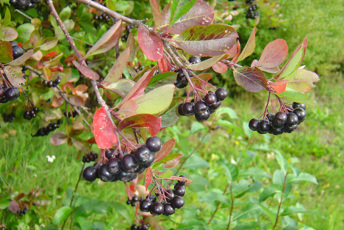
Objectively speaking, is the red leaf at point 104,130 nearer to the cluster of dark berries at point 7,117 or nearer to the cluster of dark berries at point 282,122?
the cluster of dark berries at point 282,122

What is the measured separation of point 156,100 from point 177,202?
386 mm

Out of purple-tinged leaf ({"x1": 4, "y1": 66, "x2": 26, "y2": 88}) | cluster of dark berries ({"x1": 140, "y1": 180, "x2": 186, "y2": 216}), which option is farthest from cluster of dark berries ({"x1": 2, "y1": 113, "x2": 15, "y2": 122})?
cluster of dark berries ({"x1": 140, "y1": 180, "x2": 186, "y2": 216})

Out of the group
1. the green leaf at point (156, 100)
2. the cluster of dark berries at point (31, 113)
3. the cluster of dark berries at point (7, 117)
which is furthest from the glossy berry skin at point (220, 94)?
the cluster of dark berries at point (7, 117)

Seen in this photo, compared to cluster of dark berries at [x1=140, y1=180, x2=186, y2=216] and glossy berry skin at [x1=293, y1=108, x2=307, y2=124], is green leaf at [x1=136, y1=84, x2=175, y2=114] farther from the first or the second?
glossy berry skin at [x1=293, y1=108, x2=307, y2=124]

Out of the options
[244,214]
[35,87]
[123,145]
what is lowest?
[244,214]

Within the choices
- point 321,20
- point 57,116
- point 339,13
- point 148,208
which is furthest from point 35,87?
point 339,13

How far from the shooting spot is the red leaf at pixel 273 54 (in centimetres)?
76

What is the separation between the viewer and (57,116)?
157 cm

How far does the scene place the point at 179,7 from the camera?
0.69 meters

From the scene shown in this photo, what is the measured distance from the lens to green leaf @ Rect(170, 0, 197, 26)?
2.22 feet

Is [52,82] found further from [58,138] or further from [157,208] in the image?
[157,208]

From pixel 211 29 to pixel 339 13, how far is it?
7.28m

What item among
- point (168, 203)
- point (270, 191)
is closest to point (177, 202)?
point (168, 203)

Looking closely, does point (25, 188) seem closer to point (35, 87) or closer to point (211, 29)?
point (35, 87)
